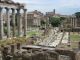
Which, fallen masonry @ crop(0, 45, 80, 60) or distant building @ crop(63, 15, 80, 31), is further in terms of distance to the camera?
distant building @ crop(63, 15, 80, 31)

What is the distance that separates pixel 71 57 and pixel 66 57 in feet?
1.54

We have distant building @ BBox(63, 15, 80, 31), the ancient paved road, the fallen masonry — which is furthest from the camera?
distant building @ BBox(63, 15, 80, 31)

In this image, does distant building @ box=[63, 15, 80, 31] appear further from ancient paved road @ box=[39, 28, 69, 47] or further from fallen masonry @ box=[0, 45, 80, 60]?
fallen masonry @ box=[0, 45, 80, 60]

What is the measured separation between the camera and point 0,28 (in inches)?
1188

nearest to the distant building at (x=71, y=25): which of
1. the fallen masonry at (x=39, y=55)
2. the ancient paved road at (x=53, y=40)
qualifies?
the ancient paved road at (x=53, y=40)

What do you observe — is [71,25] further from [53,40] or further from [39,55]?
[39,55]

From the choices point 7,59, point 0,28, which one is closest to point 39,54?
point 7,59

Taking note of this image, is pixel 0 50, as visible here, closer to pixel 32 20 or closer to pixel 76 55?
pixel 76 55

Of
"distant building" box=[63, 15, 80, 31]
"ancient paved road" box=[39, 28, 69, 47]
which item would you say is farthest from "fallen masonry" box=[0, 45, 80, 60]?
"distant building" box=[63, 15, 80, 31]

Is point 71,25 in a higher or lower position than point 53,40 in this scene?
higher

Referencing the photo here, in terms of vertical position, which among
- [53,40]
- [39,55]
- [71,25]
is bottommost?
[53,40]

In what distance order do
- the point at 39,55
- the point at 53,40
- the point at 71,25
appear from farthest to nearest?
the point at 71,25 < the point at 53,40 < the point at 39,55

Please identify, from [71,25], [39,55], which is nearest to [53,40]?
[39,55]

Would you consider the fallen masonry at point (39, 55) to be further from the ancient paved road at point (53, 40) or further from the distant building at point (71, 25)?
the distant building at point (71, 25)
